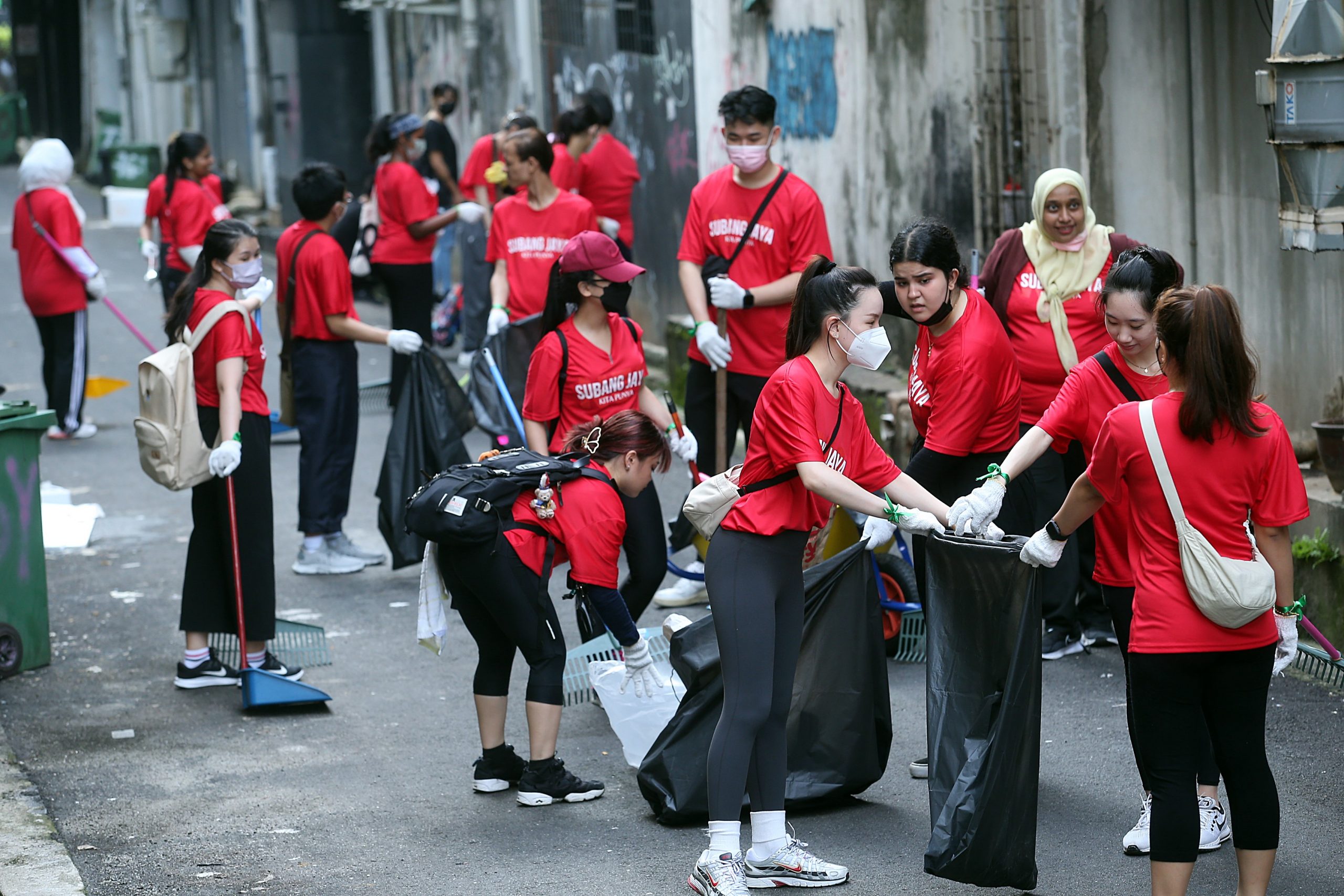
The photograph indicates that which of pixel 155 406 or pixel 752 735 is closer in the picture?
pixel 752 735

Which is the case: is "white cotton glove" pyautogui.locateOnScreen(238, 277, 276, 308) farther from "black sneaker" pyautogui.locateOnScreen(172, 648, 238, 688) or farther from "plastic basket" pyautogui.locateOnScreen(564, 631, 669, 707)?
"plastic basket" pyautogui.locateOnScreen(564, 631, 669, 707)

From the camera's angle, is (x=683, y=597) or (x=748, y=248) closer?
(x=748, y=248)

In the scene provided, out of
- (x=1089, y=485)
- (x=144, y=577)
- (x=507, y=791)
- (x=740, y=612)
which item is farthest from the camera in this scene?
(x=144, y=577)

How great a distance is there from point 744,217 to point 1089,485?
3383 mm

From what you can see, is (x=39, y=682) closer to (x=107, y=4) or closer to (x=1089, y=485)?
(x=1089, y=485)

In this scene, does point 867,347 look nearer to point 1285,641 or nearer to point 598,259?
point 1285,641

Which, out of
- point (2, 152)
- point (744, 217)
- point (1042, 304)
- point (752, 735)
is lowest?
point (752, 735)

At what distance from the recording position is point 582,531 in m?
4.83

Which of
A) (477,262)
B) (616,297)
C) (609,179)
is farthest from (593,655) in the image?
(477,262)

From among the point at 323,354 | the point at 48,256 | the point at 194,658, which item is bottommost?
the point at 194,658

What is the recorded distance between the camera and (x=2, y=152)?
125 feet

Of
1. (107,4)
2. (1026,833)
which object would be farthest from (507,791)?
(107,4)

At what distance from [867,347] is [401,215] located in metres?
6.92

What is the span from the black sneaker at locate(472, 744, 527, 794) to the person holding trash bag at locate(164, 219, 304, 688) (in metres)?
1.41
